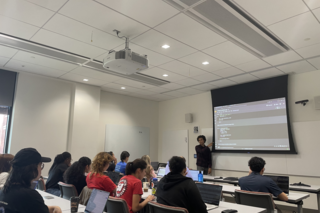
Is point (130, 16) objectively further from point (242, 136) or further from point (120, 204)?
point (242, 136)

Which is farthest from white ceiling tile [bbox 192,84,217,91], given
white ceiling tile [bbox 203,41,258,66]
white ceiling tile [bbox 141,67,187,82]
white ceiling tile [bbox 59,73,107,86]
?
white ceiling tile [bbox 59,73,107,86]

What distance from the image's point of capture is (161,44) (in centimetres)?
392

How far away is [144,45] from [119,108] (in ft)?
12.5

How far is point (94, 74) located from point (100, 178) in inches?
129

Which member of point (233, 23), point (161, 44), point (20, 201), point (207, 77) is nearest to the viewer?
point (20, 201)

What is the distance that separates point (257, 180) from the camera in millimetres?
2977

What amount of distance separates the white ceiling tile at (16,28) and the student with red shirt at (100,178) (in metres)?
2.19

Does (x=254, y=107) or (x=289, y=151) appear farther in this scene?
(x=254, y=107)

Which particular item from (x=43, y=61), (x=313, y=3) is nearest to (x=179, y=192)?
(x=313, y=3)

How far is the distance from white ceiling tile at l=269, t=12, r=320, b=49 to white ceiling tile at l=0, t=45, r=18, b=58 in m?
4.40

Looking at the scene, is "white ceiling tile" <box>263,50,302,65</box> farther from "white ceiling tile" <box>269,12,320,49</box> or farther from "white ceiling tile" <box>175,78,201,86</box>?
"white ceiling tile" <box>175,78,201,86</box>

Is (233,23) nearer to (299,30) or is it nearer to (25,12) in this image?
(299,30)

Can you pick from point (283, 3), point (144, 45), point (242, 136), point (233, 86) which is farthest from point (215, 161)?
point (283, 3)

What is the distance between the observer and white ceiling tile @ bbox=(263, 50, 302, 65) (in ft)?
14.1
